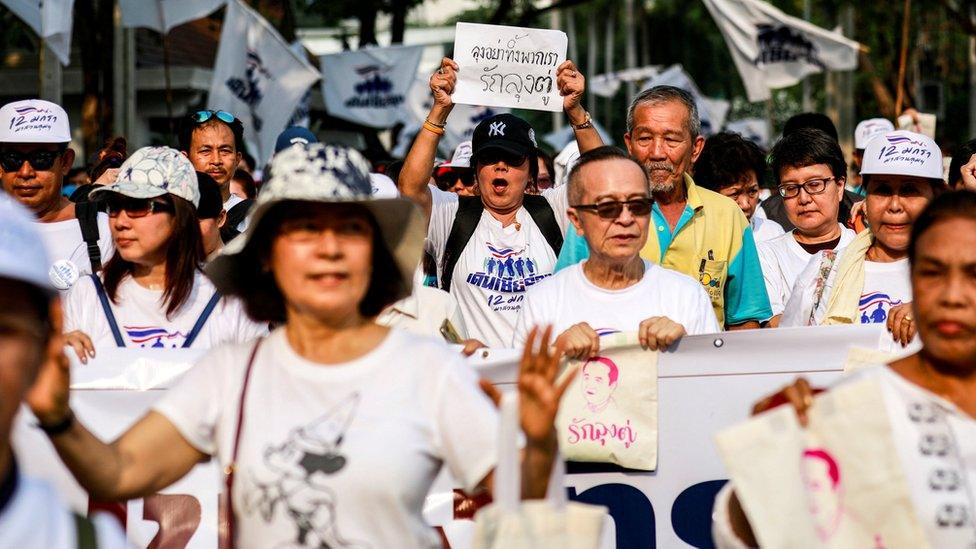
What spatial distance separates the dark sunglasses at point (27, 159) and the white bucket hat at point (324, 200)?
13.5 feet

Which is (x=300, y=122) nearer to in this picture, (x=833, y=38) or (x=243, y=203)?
(x=833, y=38)

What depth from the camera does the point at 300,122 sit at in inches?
602

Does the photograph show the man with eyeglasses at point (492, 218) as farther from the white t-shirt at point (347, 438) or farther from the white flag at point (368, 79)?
the white flag at point (368, 79)

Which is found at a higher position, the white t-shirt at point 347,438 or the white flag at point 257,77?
the white flag at point 257,77

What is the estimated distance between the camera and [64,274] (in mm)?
6492

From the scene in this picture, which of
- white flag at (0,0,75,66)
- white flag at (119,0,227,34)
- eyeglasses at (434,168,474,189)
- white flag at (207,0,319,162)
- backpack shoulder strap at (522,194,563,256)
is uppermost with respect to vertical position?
white flag at (119,0,227,34)

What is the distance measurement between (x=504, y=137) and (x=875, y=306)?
224cm

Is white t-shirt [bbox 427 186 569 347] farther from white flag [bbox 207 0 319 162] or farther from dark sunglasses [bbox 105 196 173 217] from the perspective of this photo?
white flag [bbox 207 0 319 162]

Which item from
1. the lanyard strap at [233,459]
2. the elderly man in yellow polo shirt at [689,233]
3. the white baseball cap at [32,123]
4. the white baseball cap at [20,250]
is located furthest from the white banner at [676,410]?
the white baseball cap at [20,250]

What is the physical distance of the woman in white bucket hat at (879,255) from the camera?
18.8ft

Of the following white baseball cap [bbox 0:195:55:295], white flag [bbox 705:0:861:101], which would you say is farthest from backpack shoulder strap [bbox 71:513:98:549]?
white flag [bbox 705:0:861:101]

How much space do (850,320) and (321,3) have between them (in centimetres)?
1528

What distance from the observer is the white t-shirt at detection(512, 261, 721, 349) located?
5359 mm

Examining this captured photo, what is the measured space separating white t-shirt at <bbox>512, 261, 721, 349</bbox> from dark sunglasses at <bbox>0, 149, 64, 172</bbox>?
3.20 meters
